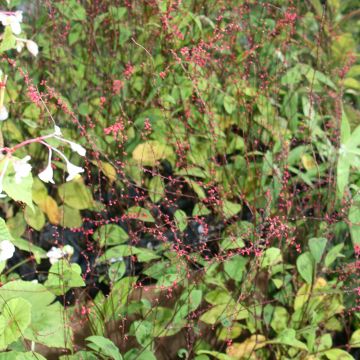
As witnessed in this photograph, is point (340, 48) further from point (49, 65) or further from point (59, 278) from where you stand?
point (59, 278)

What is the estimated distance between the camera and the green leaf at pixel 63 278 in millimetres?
1277

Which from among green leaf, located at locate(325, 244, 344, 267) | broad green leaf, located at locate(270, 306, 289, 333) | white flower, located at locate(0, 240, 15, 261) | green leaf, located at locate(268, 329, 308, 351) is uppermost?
white flower, located at locate(0, 240, 15, 261)

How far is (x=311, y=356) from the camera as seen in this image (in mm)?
1523

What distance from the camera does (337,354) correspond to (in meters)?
1.51

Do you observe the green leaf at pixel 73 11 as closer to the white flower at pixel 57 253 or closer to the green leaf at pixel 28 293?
the white flower at pixel 57 253

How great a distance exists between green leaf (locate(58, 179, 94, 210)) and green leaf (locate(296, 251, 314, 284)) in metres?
0.53

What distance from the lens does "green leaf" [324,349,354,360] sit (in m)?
1.50

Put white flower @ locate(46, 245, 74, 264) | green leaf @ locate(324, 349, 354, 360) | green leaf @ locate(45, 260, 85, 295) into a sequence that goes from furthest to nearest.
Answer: green leaf @ locate(324, 349, 354, 360), white flower @ locate(46, 245, 74, 264), green leaf @ locate(45, 260, 85, 295)

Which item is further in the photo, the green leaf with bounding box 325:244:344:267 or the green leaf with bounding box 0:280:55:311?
the green leaf with bounding box 325:244:344:267

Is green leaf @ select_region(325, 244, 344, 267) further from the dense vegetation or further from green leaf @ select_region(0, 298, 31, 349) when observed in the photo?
green leaf @ select_region(0, 298, 31, 349)

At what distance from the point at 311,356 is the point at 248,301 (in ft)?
0.63

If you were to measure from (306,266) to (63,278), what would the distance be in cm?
60

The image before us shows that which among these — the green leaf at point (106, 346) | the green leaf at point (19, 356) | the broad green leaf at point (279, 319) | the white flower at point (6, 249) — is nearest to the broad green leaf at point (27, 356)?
the green leaf at point (19, 356)

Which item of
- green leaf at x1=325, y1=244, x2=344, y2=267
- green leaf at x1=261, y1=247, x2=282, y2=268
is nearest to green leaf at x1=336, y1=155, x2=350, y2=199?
green leaf at x1=325, y1=244, x2=344, y2=267
